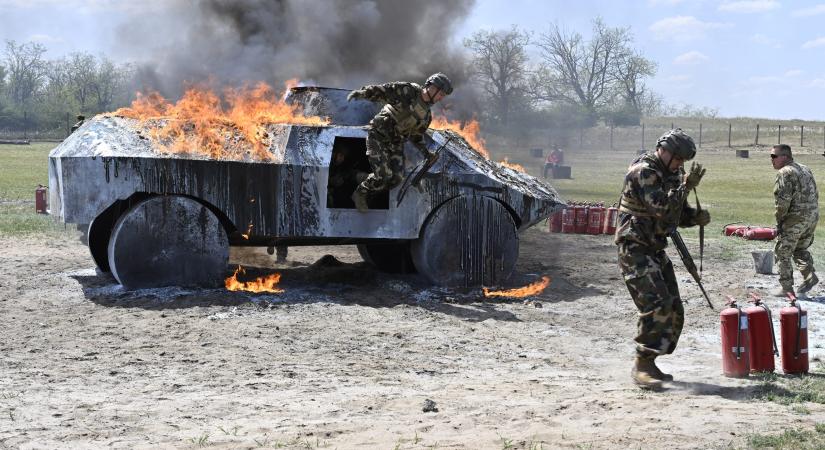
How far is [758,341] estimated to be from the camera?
784 cm

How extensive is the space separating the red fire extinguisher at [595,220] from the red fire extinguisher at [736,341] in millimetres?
11113

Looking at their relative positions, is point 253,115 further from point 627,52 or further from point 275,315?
point 627,52

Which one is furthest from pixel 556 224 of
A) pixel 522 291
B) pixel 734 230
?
pixel 522 291

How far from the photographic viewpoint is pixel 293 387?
745 centimetres

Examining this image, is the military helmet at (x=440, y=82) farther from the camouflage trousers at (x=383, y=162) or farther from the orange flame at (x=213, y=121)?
the orange flame at (x=213, y=121)

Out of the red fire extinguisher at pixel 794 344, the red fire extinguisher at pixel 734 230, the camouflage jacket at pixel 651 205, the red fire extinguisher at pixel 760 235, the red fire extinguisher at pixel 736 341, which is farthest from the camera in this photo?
the red fire extinguisher at pixel 734 230

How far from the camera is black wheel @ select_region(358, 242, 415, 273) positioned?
1290cm

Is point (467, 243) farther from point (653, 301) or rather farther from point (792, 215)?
point (653, 301)

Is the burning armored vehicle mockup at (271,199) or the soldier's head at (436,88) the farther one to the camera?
the soldier's head at (436,88)

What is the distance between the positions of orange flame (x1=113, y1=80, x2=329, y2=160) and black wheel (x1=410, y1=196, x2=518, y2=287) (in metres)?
1.83

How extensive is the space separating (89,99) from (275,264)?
55561mm

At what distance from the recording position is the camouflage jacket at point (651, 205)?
24.8 feet

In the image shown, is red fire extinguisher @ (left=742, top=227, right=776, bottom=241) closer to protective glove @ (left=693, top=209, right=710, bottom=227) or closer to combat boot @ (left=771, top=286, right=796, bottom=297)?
combat boot @ (left=771, top=286, right=796, bottom=297)

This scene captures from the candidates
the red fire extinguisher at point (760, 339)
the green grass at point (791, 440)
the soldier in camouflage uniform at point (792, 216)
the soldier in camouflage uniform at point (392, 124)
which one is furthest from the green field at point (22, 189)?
the green grass at point (791, 440)
